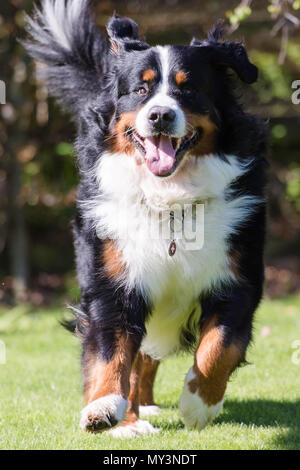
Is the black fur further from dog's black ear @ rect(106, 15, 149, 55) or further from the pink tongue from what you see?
the pink tongue

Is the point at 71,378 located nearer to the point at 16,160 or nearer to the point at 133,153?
the point at 133,153

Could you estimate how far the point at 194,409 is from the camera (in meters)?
3.39

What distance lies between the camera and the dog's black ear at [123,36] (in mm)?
3861

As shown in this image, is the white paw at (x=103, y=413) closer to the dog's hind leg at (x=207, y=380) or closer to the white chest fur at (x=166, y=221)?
the dog's hind leg at (x=207, y=380)

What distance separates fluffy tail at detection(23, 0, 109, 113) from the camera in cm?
466

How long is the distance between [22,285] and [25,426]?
5.10 metres

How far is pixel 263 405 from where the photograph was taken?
427 cm

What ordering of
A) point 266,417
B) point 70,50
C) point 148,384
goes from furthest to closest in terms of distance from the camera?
point 70,50
point 148,384
point 266,417

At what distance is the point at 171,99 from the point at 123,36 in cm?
82

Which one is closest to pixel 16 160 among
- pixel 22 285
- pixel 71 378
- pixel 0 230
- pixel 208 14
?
pixel 0 230

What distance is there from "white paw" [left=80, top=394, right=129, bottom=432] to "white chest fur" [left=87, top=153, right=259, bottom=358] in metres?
0.58

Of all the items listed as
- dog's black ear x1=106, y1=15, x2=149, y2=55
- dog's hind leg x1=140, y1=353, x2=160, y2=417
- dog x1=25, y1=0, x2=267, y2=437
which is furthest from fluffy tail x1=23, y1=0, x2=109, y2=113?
dog's hind leg x1=140, y1=353, x2=160, y2=417

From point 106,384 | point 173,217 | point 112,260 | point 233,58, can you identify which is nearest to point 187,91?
point 233,58

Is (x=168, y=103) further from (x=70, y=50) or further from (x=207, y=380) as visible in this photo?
(x=70, y=50)
